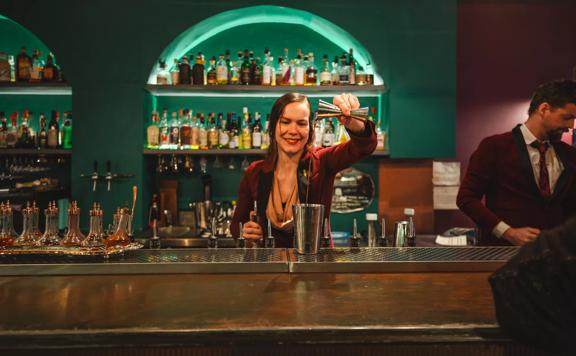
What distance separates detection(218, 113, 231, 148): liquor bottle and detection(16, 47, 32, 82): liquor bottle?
4.73 ft

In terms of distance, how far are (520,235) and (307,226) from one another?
106cm

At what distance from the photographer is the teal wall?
351 cm

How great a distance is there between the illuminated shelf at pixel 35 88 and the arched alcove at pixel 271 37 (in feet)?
2.21

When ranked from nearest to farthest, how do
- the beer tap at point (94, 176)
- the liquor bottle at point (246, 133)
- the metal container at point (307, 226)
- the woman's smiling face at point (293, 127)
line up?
A: the metal container at point (307, 226), the woman's smiling face at point (293, 127), the beer tap at point (94, 176), the liquor bottle at point (246, 133)

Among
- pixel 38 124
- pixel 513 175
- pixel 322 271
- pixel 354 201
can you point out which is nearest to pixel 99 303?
pixel 322 271

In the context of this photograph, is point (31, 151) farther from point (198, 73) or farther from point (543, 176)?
point (543, 176)

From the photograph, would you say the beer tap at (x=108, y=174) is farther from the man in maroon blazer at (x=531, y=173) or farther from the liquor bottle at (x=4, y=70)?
the man in maroon blazer at (x=531, y=173)

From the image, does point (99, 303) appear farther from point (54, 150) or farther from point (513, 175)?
point (54, 150)

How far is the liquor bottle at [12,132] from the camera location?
365cm

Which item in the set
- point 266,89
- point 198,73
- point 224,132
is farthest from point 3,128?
point 266,89

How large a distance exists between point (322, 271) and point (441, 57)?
8.79 ft

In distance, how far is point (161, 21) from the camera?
3543 millimetres

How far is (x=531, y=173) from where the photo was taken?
7.23 feet

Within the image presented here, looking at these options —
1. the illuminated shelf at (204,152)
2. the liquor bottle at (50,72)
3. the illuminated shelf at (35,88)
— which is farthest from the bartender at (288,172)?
the liquor bottle at (50,72)
